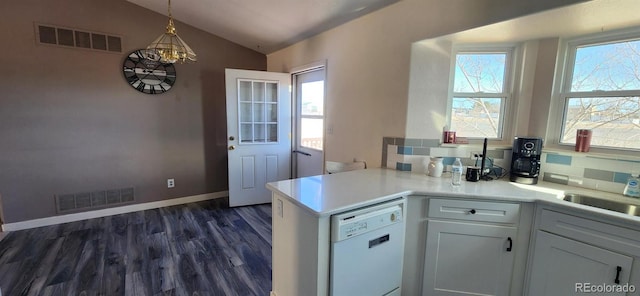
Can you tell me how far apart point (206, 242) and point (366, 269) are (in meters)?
1.85

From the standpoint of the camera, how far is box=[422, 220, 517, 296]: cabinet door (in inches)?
68.6

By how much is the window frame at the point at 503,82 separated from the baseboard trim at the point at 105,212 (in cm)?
346

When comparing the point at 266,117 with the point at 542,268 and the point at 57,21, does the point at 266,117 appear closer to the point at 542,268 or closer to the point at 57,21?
the point at 57,21

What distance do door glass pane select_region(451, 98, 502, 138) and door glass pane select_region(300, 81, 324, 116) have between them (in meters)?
Answer: 1.54

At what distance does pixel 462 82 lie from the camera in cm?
243

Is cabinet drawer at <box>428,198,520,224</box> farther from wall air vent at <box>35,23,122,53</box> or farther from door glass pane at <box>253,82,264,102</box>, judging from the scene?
wall air vent at <box>35,23,122,53</box>

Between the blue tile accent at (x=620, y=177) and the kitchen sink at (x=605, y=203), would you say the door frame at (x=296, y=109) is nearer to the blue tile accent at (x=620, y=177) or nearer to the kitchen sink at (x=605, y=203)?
the kitchen sink at (x=605, y=203)

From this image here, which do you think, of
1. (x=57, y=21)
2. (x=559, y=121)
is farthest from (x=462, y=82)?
(x=57, y=21)

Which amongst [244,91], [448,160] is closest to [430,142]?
[448,160]

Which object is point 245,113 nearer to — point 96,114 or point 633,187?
point 96,114

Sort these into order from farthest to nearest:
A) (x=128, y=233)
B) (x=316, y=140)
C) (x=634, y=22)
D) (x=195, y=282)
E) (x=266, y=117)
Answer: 1. (x=266, y=117)
2. (x=316, y=140)
3. (x=128, y=233)
4. (x=195, y=282)
5. (x=634, y=22)

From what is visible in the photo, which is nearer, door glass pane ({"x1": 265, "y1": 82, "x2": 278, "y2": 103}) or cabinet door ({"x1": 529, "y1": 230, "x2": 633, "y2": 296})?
cabinet door ({"x1": 529, "y1": 230, "x2": 633, "y2": 296})

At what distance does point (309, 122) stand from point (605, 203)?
2873 mm

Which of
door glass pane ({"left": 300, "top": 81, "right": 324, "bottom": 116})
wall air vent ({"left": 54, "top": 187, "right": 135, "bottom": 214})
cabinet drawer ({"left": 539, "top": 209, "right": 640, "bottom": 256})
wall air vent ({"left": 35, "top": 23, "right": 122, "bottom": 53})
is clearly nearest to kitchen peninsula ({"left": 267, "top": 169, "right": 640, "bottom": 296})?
cabinet drawer ({"left": 539, "top": 209, "right": 640, "bottom": 256})
